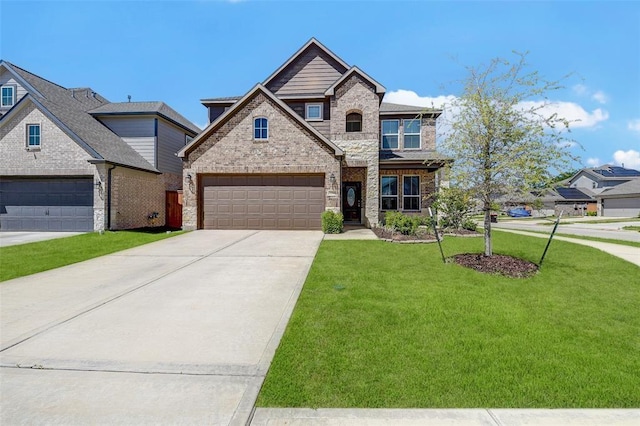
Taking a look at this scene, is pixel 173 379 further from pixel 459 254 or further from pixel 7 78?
pixel 7 78

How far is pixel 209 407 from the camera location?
2781 mm

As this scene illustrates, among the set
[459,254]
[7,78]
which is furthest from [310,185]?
[7,78]

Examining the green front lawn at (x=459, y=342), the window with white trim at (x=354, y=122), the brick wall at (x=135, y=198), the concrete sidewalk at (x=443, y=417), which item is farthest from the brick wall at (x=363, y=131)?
the concrete sidewalk at (x=443, y=417)

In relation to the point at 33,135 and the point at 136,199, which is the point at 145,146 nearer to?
the point at 136,199

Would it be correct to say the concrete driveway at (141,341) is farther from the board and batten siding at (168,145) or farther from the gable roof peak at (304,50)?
the gable roof peak at (304,50)

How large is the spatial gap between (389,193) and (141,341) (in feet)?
50.9

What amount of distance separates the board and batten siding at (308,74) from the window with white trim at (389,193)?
268 inches

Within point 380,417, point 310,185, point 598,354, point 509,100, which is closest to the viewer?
point 380,417

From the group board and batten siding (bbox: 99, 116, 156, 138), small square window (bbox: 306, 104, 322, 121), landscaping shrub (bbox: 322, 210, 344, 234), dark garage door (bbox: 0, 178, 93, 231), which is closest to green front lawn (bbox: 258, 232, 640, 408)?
landscaping shrub (bbox: 322, 210, 344, 234)

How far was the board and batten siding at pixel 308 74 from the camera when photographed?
61.2ft

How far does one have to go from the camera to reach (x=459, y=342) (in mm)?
3883

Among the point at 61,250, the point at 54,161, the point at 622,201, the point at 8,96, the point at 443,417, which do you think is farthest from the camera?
the point at 622,201

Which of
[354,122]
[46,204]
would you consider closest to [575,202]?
[354,122]

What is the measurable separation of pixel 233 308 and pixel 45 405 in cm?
256
